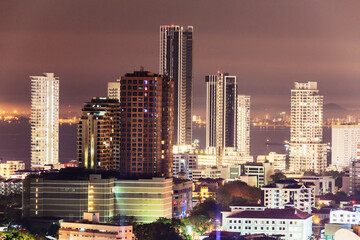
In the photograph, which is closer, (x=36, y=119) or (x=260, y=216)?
(x=260, y=216)

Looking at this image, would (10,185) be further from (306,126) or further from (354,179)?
(306,126)

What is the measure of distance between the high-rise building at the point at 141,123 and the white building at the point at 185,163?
506 inches

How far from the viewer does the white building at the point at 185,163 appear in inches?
1677

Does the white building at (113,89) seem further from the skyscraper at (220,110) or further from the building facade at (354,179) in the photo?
the building facade at (354,179)

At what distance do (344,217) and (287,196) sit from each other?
454cm

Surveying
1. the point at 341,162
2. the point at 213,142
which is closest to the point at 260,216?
the point at 213,142

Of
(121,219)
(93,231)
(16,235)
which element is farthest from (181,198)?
(16,235)

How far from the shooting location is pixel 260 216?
26078 millimetres

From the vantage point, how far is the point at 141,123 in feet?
95.1

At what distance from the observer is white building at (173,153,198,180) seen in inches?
1677

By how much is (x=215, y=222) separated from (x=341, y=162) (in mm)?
28670

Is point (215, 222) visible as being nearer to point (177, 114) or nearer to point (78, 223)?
point (78, 223)

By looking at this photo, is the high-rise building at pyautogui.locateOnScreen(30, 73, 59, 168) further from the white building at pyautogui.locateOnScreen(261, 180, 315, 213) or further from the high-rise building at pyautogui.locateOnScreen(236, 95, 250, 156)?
the white building at pyautogui.locateOnScreen(261, 180, 315, 213)

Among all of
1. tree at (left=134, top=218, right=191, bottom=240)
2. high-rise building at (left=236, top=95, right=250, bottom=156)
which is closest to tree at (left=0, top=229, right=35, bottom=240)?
tree at (left=134, top=218, right=191, bottom=240)
